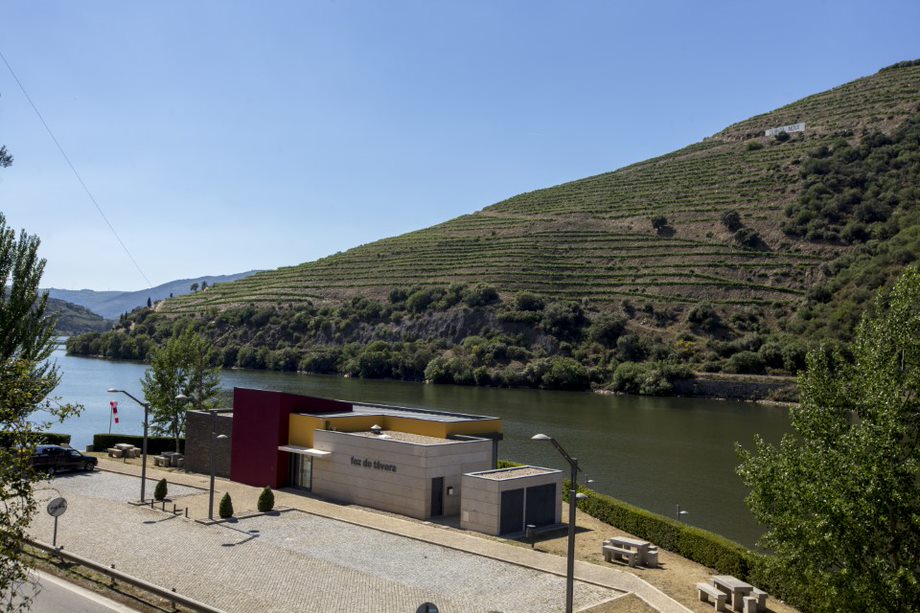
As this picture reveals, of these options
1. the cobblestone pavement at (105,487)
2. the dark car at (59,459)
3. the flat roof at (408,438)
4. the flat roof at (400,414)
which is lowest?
the cobblestone pavement at (105,487)

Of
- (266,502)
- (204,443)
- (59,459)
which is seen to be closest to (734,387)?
(204,443)

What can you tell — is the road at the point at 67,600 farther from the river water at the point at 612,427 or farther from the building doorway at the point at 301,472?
the building doorway at the point at 301,472

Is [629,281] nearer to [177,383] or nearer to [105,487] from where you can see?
[177,383]

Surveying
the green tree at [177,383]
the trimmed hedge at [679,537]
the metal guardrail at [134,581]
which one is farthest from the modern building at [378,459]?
the green tree at [177,383]

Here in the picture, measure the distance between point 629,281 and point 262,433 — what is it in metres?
78.9

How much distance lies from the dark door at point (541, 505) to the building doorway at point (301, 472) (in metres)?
10.4

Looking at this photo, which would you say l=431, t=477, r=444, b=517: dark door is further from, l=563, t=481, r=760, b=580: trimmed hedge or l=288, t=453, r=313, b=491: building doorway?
l=288, t=453, r=313, b=491: building doorway

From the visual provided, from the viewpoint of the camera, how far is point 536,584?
18.6m

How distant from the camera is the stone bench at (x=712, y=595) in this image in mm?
17688

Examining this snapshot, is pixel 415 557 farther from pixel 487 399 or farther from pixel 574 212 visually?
pixel 574 212

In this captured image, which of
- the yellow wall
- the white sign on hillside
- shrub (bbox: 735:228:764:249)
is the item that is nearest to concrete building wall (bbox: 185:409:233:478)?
the yellow wall

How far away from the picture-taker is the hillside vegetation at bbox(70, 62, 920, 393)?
86.9 meters

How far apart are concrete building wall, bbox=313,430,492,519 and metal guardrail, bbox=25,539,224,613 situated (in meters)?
10.7

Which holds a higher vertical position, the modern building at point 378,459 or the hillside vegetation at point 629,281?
the hillside vegetation at point 629,281
